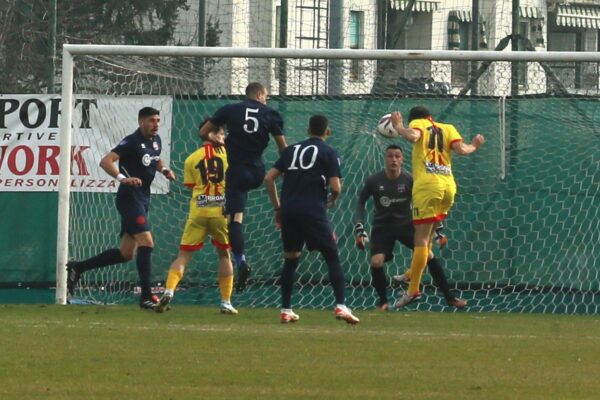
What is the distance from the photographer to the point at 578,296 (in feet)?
56.4

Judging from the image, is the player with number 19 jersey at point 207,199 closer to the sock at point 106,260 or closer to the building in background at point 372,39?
the sock at point 106,260

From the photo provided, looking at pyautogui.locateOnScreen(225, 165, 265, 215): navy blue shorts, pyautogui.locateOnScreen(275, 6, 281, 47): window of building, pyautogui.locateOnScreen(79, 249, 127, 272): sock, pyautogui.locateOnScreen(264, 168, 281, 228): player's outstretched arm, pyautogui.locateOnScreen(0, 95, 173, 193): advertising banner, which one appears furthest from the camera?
pyautogui.locateOnScreen(275, 6, 281, 47): window of building

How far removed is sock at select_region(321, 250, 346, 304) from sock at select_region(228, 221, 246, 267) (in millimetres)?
1036

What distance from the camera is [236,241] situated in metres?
14.0

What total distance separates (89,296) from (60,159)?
1.95 metres

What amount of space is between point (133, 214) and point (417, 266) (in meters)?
2.79

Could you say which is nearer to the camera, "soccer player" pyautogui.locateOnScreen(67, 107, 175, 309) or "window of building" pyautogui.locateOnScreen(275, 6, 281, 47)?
"soccer player" pyautogui.locateOnScreen(67, 107, 175, 309)

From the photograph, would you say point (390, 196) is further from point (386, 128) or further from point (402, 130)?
point (402, 130)

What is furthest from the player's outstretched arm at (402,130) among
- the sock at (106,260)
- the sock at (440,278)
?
the sock at (106,260)

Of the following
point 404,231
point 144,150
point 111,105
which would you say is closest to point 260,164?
point 144,150

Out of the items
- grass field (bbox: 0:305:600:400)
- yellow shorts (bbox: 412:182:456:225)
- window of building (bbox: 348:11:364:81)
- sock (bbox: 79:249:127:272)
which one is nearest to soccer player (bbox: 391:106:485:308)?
yellow shorts (bbox: 412:182:456:225)

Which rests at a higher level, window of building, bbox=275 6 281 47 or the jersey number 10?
window of building, bbox=275 6 281 47

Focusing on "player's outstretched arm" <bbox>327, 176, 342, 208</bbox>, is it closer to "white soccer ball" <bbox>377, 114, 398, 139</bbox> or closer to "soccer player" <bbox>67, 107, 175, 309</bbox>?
"soccer player" <bbox>67, 107, 175, 309</bbox>

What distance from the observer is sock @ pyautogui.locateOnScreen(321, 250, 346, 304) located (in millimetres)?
13023
